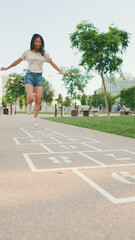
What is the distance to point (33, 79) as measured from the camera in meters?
7.73

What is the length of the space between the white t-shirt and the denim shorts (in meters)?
0.13

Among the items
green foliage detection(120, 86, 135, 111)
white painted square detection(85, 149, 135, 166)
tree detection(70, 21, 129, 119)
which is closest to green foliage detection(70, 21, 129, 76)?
tree detection(70, 21, 129, 119)

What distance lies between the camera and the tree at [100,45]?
17734mm

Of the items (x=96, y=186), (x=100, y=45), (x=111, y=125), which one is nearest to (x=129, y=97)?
(x=100, y=45)

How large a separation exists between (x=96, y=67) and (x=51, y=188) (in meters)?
17.4

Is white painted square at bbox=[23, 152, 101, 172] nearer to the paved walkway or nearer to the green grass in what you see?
the paved walkway

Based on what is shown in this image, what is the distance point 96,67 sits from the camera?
19.1 metres

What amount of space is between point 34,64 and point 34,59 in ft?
0.54

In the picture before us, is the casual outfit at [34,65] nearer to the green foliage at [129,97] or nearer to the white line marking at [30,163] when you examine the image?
the white line marking at [30,163]

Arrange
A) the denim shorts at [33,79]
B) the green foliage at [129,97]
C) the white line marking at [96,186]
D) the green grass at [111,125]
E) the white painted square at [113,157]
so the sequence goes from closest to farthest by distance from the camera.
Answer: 1. the white line marking at [96,186]
2. the white painted square at [113,157]
3. the denim shorts at [33,79]
4. the green grass at [111,125]
5. the green foliage at [129,97]

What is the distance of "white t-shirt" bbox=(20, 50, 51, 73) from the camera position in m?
7.42

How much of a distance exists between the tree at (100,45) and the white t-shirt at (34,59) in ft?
35.5

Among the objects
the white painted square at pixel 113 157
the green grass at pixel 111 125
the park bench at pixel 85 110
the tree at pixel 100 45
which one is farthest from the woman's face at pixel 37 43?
the park bench at pixel 85 110

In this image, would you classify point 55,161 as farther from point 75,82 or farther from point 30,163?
point 75,82
